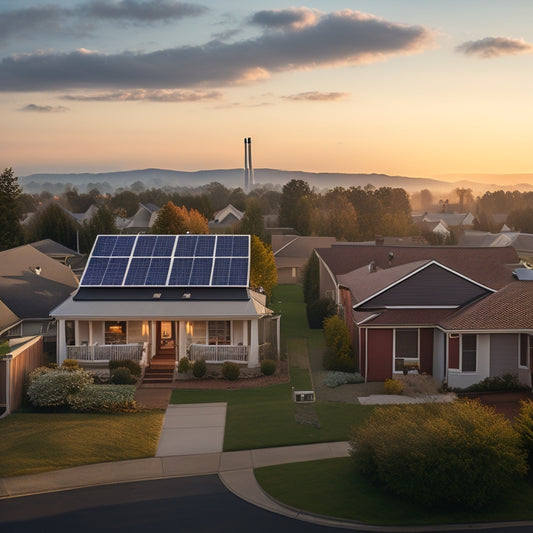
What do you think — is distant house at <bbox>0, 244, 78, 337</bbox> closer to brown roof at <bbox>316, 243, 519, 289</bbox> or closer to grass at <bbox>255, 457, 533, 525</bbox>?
brown roof at <bbox>316, 243, 519, 289</bbox>

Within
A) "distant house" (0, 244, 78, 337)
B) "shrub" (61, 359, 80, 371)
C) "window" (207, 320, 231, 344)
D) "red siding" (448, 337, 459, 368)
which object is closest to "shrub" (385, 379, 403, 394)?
"red siding" (448, 337, 459, 368)

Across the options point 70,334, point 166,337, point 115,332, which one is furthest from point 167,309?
point 70,334

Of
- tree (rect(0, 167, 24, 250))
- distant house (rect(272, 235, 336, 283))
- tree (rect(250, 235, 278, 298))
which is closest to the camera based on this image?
tree (rect(250, 235, 278, 298))

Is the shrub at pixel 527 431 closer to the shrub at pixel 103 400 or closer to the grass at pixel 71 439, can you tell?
the grass at pixel 71 439

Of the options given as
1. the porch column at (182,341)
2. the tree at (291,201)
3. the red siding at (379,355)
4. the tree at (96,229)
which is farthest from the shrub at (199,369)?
the tree at (291,201)

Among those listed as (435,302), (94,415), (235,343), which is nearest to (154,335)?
(235,343)

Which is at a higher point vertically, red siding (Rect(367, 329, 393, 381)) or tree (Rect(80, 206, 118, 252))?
tree (Rect(80, 206, 118, 252))
